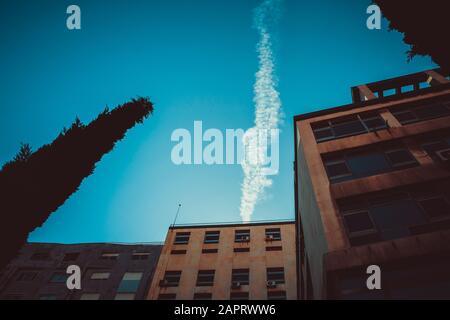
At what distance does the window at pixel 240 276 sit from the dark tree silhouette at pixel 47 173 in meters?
15.9

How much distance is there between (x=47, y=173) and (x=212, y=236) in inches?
766

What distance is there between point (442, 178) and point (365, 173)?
285 cm

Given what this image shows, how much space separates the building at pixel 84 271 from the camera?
25188 millimetres

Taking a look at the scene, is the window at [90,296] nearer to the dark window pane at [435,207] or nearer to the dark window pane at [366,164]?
the dark window pane at [366,164]

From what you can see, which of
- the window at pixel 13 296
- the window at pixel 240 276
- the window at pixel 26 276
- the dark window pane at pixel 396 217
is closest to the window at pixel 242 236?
the window at pixel 240 276

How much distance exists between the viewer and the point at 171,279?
2325 cm

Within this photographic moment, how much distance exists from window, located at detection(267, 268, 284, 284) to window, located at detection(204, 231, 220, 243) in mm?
5775

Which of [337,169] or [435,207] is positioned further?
[337,169]

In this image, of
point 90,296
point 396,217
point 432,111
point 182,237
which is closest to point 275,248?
point 182,237

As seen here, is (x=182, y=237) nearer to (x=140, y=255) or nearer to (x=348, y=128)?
(x=140, y=255)

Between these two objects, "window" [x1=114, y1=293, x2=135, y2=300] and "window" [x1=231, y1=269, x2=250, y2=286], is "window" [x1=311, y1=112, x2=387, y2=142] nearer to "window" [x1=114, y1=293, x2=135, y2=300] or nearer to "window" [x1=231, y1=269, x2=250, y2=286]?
"window" [x1=231, y1=269, x2=250, y2=286]
